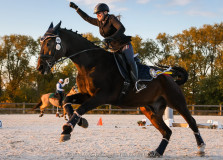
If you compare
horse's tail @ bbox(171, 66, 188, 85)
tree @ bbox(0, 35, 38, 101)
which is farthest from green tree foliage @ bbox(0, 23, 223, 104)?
horse's tail @ bbox(171, 66, 188, 85)

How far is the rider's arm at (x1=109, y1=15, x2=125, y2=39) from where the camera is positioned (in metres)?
5.58

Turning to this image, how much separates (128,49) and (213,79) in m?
34.1

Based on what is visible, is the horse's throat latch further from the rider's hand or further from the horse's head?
the rider's hand

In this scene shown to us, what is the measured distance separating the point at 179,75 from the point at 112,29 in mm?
2538

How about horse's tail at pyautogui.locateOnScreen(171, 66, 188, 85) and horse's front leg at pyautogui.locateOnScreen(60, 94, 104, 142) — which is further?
horse's tail at pyautogui.locateOnScreen(171, 66, 188, 85)

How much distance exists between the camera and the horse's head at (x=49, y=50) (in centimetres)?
514

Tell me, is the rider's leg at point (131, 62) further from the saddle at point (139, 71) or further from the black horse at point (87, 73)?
the black horse at point (87, 73)

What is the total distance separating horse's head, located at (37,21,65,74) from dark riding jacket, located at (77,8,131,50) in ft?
3.13

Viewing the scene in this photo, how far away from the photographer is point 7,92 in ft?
120

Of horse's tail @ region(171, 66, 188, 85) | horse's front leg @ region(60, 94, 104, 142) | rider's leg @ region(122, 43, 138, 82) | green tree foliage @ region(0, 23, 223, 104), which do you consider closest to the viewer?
horse's front leg @ region(60, 94, 104, 142)

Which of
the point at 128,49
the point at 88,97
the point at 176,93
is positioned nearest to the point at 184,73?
the point at 176,93

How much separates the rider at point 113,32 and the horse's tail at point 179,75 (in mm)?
1805

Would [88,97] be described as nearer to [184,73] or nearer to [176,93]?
[176,93]

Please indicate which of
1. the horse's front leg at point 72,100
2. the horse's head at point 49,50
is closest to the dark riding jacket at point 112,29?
the horse's head at point 49,50
